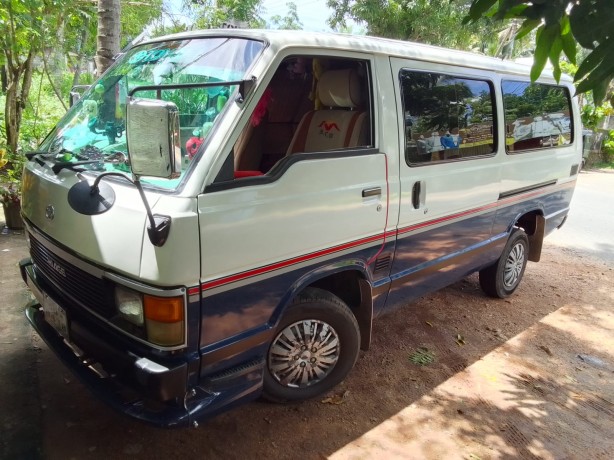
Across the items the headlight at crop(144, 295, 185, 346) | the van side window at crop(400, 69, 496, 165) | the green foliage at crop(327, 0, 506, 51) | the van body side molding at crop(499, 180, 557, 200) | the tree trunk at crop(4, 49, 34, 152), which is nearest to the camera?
the headlight at crop(144, 295, 185, 346)

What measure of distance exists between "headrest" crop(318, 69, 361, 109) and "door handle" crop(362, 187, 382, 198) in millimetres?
541

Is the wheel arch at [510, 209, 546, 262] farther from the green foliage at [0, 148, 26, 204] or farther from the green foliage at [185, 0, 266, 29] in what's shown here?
the green foliage at [185, 0, 266, 29]

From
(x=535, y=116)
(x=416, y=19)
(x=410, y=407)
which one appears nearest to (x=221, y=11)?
(x=416, y=19)

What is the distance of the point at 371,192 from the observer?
2.74 meters

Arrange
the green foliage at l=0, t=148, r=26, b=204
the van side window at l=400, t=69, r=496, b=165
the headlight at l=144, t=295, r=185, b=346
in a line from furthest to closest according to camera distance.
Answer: the green foliage at l=0, t=148, r=26, b=204 < the van side window at l=400, t=69, r=496, b=165 < the headlight at l=144, t=295, r=185, b=346

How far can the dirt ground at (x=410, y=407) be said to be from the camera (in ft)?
8.47

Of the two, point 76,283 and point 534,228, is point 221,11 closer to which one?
point 534,228

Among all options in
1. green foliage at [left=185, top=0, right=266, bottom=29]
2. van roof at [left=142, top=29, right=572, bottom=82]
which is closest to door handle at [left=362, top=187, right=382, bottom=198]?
van roof at [left=142, top=29, right=572, bottom=82]

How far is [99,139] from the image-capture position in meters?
2.79

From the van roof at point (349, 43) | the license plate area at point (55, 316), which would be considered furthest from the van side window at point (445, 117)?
the license plate area at point (55, 316)

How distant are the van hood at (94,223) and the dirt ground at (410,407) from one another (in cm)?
105

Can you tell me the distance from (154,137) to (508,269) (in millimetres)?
3958

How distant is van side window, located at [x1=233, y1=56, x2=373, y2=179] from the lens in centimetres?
281

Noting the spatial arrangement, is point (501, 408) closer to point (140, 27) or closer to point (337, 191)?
point (337, 191)
